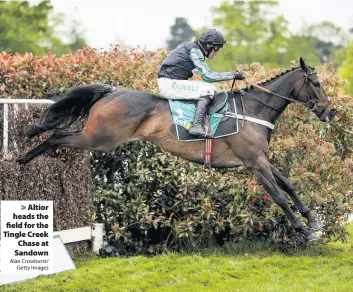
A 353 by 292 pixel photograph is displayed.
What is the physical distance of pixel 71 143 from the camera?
A: 8.70 metres

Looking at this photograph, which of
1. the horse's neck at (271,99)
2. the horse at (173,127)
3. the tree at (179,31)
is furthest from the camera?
the tree at (179,31)

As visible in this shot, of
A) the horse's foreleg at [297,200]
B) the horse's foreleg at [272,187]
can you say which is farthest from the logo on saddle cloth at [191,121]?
the horse's foreleg at [297,200]

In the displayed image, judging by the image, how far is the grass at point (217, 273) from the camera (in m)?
8.05

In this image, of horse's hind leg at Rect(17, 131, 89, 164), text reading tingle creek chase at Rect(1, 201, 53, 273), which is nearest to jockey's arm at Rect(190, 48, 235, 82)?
horse's hind leg at Rect(17, 131, 89, 164)

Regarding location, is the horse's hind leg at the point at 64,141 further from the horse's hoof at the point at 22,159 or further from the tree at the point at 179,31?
the tree at the point at 179,31

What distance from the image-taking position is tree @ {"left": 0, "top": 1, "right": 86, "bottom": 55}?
47031 mm

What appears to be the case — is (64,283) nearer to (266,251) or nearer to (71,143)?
(71,143)

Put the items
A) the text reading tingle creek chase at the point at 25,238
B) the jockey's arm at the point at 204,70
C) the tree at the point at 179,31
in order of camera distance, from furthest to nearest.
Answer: the tree at the point at 179,31 < the jockey's arm at the point at 204,70 < the text reading tingle creek chase at the point at 25,238

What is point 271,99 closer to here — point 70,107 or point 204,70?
point 204,70

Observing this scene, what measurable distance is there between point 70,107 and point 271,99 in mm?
2603

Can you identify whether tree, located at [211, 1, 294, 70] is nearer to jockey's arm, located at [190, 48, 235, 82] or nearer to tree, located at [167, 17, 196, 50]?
tree, located at [167, 17, 196, 50]

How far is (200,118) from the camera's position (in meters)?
8.45

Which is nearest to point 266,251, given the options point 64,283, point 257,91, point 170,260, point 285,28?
point 170,260

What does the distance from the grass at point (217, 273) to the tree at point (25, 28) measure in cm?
3826
